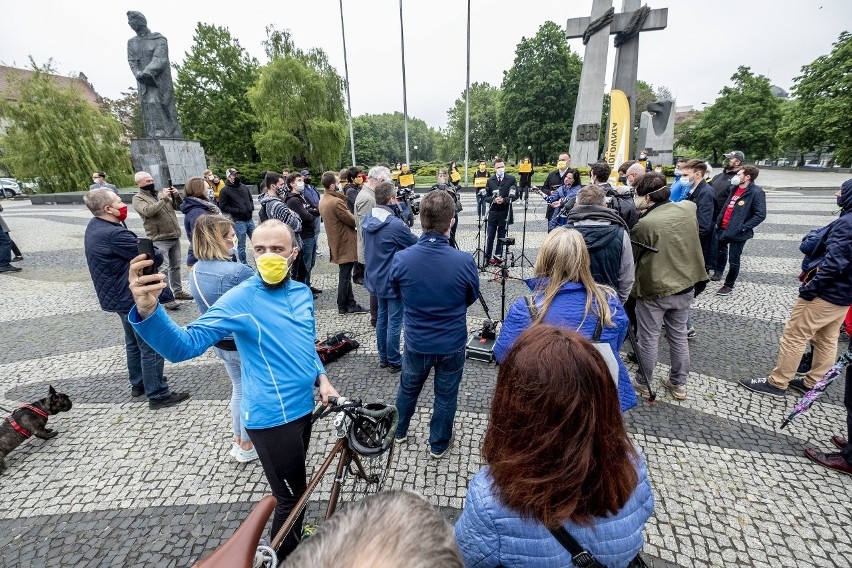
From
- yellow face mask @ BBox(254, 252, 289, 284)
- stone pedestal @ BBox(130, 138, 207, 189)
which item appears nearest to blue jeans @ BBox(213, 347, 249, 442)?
yellow face mask @ BBox(254, 252, 289, 284)

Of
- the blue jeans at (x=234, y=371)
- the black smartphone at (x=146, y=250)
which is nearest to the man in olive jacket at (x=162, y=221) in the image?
the blue jeans at (x=234, y=371)

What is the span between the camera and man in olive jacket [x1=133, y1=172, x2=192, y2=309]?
600cm

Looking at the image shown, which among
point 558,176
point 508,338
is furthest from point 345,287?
point 558,176

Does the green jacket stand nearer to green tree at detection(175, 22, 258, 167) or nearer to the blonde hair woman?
the blonde hair woman

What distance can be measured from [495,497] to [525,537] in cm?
13

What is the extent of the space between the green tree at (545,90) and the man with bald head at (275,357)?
1628 inches

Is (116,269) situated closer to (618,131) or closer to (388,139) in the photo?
(618,131)

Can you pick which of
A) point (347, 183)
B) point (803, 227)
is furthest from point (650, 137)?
point (347, 183)

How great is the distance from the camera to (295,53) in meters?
31.5

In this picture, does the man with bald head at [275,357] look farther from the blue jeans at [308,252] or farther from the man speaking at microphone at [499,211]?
the man speaking at microphone at [499,211]

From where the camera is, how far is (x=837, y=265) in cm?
311

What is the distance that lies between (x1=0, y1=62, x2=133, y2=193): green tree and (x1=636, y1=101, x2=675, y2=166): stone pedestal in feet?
104

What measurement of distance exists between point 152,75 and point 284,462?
17.3 m

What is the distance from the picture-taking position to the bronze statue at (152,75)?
13.7 m
